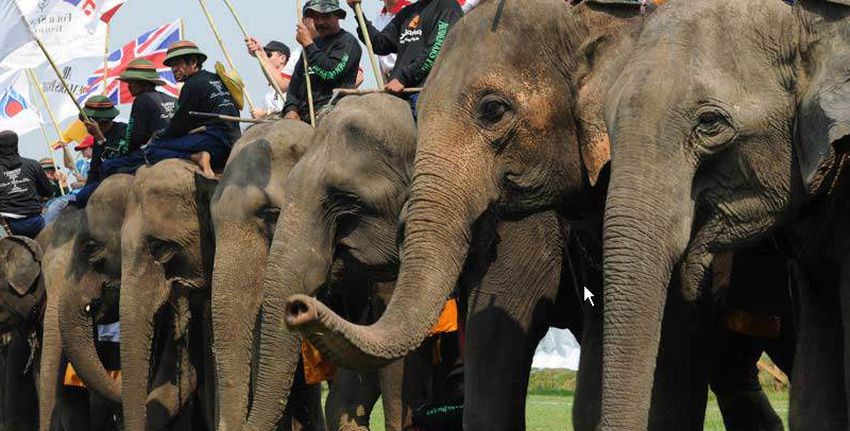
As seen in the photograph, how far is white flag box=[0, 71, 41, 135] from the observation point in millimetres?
25094

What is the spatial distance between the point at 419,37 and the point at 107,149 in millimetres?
5480

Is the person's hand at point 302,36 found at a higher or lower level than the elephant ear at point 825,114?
higher

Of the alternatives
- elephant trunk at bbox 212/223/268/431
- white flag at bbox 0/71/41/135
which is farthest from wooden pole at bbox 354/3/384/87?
white flag at bbox 0/71/41/135

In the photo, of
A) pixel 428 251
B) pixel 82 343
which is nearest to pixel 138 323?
pixel 82 343

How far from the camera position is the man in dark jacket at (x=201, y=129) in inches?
561

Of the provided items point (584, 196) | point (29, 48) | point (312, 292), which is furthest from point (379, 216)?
point (29, 48)

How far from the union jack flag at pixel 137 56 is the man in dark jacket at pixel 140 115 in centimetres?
643

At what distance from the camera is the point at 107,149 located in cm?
1666

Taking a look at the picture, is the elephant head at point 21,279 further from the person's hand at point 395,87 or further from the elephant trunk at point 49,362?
the person's hand at point 395,87

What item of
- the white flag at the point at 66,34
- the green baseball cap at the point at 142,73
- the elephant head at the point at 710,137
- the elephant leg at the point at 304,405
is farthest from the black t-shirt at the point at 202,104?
the elephant head at the point at 710,137

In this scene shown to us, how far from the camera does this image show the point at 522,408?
32.6ft

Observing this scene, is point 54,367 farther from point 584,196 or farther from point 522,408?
point 584,196

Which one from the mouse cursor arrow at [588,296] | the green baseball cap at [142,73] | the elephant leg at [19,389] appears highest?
the green baseball cap at [142,73]

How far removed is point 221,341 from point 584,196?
3926mm
